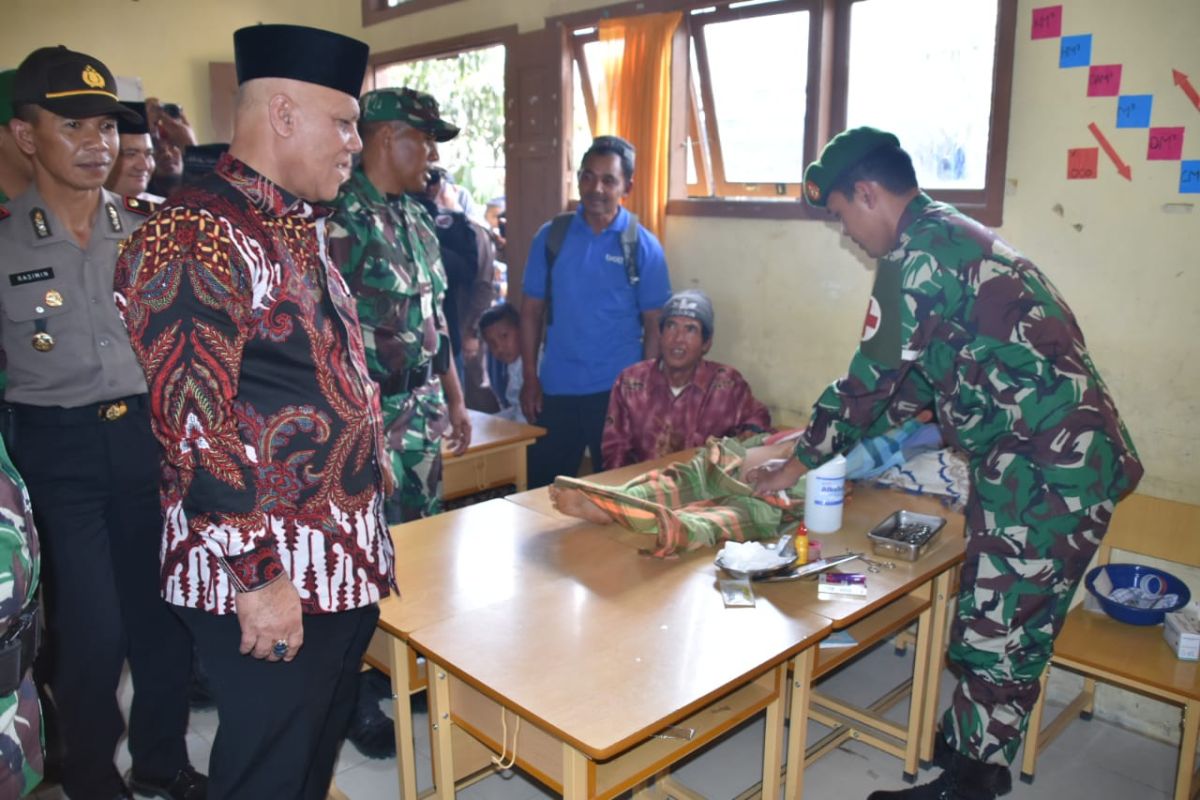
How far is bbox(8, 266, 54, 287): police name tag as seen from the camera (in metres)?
1.92

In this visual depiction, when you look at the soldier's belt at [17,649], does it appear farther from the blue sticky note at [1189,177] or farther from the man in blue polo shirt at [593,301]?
the blue sticky note at [1189,177]

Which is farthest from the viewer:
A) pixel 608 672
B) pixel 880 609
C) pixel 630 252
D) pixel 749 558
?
pixel 630 252

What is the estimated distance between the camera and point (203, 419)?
4.06 ft

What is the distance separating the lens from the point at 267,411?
1313 millimetres

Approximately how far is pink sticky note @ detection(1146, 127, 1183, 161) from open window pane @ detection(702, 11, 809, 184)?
47.5 inches

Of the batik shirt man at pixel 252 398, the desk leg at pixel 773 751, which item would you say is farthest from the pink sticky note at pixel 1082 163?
the batik shirt man at pixel 252 398

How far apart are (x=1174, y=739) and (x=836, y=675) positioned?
3.37 ft

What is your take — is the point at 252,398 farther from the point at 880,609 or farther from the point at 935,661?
the point at 935,661

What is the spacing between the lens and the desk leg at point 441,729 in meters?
1.73

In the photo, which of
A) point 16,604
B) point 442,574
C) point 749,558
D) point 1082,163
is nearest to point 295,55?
point 16,604

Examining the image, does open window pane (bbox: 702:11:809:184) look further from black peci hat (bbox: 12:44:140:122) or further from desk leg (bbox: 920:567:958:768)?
black peci hat (bbox: 12:44:140:122)

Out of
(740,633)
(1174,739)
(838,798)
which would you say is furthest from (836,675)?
(740,633)

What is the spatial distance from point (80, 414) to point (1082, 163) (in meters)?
2.83

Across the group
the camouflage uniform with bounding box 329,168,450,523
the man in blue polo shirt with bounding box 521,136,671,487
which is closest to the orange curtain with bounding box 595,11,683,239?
the man in blue polo shirt with bounding box 521,136,671,487
